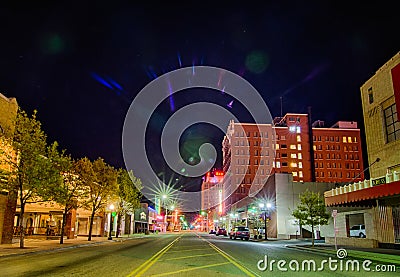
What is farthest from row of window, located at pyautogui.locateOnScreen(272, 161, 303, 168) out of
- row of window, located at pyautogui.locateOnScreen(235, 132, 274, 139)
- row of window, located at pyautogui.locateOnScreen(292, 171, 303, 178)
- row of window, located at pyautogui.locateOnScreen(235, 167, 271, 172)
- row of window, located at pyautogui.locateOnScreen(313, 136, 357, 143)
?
row of window, located at pyautogui.locateOnScreen(313, 136, 357, 143)

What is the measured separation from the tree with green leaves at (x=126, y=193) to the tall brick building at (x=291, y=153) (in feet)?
251

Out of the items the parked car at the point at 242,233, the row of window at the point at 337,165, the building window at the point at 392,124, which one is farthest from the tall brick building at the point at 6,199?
the row of window at the point at 337,165

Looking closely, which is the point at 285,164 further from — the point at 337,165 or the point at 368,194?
the point at 368,194

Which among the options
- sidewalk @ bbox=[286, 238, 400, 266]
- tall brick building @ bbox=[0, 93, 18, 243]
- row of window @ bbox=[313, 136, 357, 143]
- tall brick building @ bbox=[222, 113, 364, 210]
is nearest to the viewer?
sidewalk @ bbox=[286, 238, 400, 266]

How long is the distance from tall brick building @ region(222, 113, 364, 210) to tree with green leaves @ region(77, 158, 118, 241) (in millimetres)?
88974

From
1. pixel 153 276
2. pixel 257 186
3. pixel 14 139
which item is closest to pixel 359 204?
pixel 153 276

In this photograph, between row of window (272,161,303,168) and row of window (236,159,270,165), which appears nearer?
row of window (272,161,303,168)

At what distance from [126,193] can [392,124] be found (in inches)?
1396

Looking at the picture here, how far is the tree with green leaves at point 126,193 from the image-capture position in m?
51.6

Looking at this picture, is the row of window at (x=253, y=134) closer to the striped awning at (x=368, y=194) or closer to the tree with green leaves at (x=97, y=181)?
the tree with green leaves at (x=97, y=181)

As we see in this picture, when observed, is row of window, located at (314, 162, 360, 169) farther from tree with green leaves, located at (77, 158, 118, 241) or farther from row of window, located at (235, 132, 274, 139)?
tree with green leaves, located at (77, 158, 118, 241)

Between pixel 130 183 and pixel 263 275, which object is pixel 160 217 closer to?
pixel 130 183

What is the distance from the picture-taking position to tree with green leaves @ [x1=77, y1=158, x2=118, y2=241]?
39.9 meters

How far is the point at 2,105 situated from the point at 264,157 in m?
113
